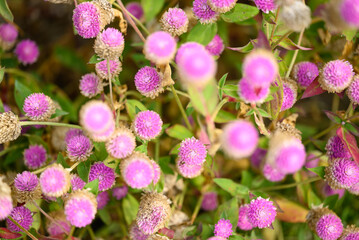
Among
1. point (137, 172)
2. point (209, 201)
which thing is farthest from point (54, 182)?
point (209, 201)

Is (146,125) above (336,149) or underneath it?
above

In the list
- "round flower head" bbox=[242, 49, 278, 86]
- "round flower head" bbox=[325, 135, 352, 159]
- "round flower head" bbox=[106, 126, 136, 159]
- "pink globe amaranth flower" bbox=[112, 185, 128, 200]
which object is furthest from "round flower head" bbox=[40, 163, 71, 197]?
"round flower head" bbox=[325, 135, 352, 159]

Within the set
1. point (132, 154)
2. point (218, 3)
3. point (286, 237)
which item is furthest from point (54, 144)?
point (286, 237)

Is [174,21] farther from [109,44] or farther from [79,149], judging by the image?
[79,149]

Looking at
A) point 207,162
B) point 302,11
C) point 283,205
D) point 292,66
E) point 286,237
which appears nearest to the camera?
point 302,11

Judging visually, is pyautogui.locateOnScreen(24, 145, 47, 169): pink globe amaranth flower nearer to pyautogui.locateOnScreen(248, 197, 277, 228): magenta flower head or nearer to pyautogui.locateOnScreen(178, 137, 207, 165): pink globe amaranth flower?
pyautogui.locateOnScreen(178, 137, 207, 165): pink globe amaranth flower

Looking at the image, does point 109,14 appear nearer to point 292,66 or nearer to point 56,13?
point 292,66
